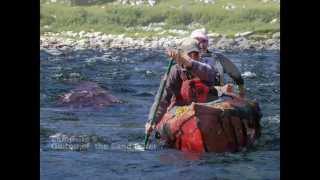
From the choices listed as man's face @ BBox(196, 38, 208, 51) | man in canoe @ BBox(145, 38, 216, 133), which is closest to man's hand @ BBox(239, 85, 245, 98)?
man in canoe @ BBox(145, 38, 216, 133)

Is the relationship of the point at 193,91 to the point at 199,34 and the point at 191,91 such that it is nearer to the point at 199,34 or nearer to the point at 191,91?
the point at 191,91

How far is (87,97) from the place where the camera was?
376 centimetres

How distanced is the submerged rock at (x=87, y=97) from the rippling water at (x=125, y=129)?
0.08 feet

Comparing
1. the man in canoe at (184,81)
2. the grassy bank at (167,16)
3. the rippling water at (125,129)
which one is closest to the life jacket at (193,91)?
the man in canoe at (184,81)

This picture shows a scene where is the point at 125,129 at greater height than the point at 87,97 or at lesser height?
lesser

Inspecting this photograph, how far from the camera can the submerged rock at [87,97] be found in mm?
3752

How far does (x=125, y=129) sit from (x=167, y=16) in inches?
22.2

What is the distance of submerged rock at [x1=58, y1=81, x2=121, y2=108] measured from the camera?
3.75m

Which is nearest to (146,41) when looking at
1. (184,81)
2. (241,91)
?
(184,81)

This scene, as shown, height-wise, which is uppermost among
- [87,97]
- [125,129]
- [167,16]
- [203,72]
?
[167,16]

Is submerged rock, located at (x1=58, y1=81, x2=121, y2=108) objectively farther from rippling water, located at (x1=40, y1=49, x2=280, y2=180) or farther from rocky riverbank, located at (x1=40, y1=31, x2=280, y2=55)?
rocky riverbank, located at (x1=40, y1=31, x2=280, y2=55)
